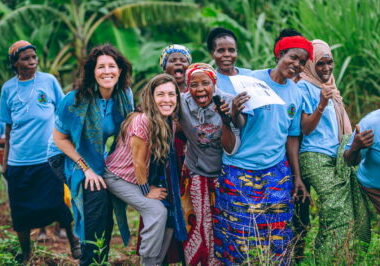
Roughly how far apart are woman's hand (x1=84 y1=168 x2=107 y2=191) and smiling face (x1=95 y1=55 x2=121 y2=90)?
0.62 m

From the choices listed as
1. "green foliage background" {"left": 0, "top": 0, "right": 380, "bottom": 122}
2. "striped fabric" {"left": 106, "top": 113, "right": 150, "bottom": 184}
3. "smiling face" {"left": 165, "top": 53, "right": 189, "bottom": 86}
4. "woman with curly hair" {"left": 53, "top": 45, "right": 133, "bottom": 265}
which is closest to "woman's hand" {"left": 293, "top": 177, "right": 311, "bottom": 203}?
"striped fabric" {"left": 106, "top": 113, "right": 150, "bottom": 184}

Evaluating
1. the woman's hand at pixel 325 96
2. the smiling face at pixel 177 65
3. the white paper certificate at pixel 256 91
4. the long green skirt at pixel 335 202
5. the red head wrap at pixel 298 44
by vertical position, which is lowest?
the long green skirt at pixel 335 202

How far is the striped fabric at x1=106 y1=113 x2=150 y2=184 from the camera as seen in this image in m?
3.34

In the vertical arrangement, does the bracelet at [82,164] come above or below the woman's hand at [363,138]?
below

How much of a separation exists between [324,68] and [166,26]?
6.65m

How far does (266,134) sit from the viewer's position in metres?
3.32

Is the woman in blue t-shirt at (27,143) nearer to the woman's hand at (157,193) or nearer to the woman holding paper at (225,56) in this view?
the woman's hand at (157,193)

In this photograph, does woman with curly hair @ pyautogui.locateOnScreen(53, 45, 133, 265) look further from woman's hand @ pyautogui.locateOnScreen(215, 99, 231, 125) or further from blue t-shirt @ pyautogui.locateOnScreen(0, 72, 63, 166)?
Answer: blue t-shirt @ pyautogui.locateOnScreen(0, 72, 63, 166)

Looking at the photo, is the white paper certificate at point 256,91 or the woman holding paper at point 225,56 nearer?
the white paper certificate at point 256,91

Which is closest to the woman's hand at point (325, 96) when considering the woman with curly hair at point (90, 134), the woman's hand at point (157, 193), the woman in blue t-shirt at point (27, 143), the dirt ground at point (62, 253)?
the woman's hand at point (157, 193)

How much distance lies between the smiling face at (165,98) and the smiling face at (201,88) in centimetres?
14

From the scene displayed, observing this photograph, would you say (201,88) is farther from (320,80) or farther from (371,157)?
(371,157)

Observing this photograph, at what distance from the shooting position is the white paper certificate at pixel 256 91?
3049 mm

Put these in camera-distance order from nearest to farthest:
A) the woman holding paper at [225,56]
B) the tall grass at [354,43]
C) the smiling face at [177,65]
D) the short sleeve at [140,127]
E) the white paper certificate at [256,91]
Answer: the white paper certificate at [256,91] → the short sleeve at [140,127] → the woman holding paper at [225,56] → the smiling face at [177,65] → the tall grass at [354,43]
